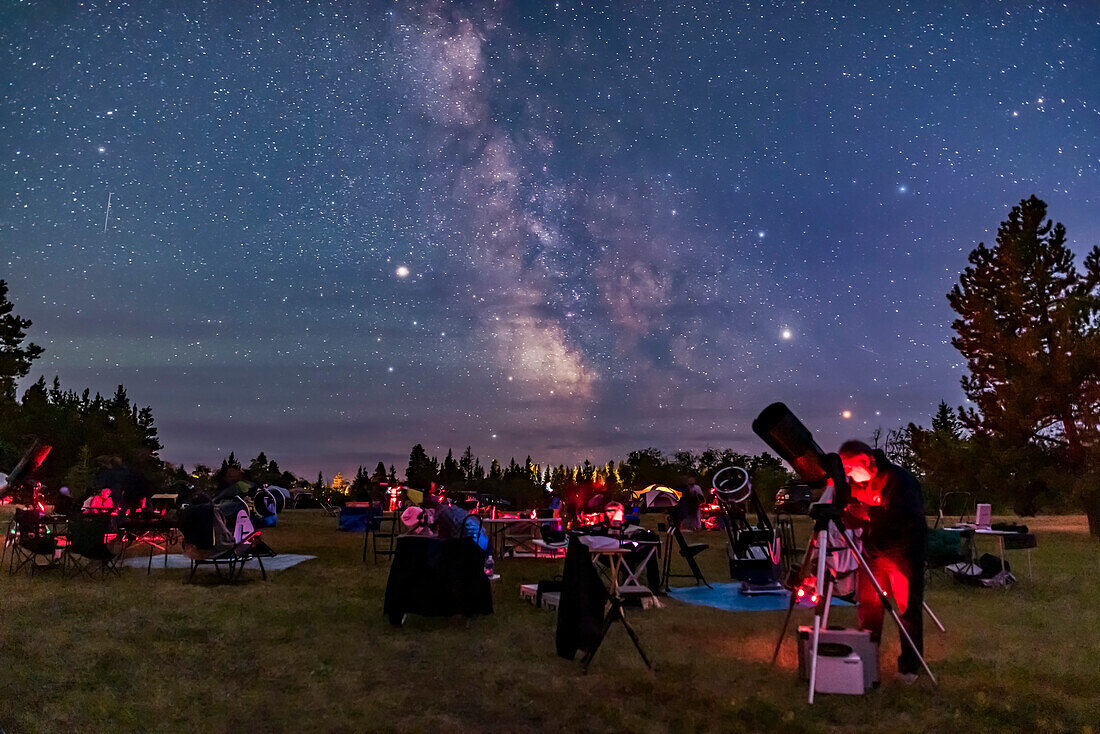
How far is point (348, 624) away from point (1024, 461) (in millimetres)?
21773

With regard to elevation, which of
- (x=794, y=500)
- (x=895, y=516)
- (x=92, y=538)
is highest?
(x=895, y=516)

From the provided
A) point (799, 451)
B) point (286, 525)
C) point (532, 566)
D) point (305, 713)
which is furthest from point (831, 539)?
point (286, 525)

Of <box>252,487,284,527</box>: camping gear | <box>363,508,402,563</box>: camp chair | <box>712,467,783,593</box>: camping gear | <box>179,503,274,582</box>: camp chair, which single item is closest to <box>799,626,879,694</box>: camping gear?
<box>712,467,783,593</box>: camping gear

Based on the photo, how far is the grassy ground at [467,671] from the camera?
4.94m

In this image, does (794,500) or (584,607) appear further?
(794,500)

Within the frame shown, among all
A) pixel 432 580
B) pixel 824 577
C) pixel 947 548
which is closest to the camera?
pixel 824 577

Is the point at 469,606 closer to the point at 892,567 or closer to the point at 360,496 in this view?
the point at 892,567

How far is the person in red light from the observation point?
5789 mm

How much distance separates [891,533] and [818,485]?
0.66 metres

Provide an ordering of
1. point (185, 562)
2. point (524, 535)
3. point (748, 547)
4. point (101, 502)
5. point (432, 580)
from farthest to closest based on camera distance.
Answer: point (524, 535), point (101, 502), point (185, 562), point (748, 547), point (432, 580)

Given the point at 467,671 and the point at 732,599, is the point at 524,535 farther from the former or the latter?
the point at 467,671

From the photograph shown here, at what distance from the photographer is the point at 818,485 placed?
6.12 m

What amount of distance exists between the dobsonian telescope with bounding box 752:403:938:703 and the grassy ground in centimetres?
64

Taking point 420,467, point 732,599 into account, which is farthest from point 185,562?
point 420,467
